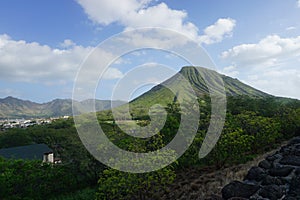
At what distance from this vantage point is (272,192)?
455cm

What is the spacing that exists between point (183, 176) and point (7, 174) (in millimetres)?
6081

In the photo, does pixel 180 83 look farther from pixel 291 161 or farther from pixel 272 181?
pixel 272 181

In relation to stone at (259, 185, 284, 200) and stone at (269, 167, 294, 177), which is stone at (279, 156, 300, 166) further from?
stone at (259, 185, 284, 200)

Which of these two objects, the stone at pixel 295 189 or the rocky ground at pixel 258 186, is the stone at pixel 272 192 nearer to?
the rocky ground at pixel 258 186

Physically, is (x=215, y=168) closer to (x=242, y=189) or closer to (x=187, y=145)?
(x=187, y=145)

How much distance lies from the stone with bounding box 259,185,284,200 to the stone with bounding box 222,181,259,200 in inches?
8.8

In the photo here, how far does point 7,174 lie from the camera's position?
908 cm

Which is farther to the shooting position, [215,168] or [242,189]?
[215,168]

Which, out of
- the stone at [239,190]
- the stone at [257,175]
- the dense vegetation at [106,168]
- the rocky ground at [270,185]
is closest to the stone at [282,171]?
the rocky ground at [270,185]

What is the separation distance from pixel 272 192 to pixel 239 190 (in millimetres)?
611

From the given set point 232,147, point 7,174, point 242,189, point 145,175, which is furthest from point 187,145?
point 7,174

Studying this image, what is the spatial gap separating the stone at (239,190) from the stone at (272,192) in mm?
223

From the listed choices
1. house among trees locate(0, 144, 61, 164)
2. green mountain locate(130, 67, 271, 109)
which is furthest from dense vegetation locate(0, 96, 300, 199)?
house among trees locate(0, 144, 61, 164)

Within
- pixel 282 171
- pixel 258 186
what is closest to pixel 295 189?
pixel 258 186
